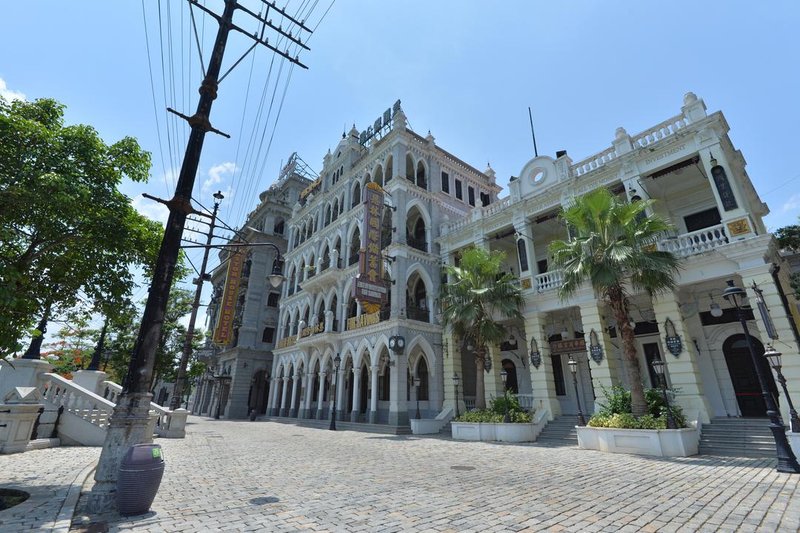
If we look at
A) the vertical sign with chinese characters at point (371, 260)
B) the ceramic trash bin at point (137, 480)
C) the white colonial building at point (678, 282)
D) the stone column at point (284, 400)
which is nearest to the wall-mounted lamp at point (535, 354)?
the white colonial building at point (678, 282)

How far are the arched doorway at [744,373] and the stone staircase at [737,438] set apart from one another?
3006 millimetres

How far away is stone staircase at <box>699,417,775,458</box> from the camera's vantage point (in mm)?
10969

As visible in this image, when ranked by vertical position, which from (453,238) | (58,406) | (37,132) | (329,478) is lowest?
(329,478)

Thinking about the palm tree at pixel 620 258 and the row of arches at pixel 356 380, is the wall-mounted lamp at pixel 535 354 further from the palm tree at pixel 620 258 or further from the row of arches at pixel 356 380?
the row of arches at pixel 356 380

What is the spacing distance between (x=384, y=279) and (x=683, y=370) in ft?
49.9

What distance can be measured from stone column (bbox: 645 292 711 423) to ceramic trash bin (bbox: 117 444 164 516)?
50.7 ft

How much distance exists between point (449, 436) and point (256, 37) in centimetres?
1763

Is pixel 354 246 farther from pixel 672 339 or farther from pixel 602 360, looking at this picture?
pixel 672 339

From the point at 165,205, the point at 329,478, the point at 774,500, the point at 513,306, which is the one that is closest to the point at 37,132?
the point at 165,205

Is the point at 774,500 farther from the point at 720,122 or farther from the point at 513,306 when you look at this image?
the point at 720,122

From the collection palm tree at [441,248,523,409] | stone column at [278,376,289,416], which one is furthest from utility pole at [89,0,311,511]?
stone column at [278,376,289,416]

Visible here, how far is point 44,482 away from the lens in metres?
7.08

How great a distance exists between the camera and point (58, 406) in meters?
12.4

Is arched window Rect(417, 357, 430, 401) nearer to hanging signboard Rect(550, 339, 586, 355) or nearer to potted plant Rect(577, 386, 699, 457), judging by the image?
hanging signboard Rect(550, 339, 586, 355)
